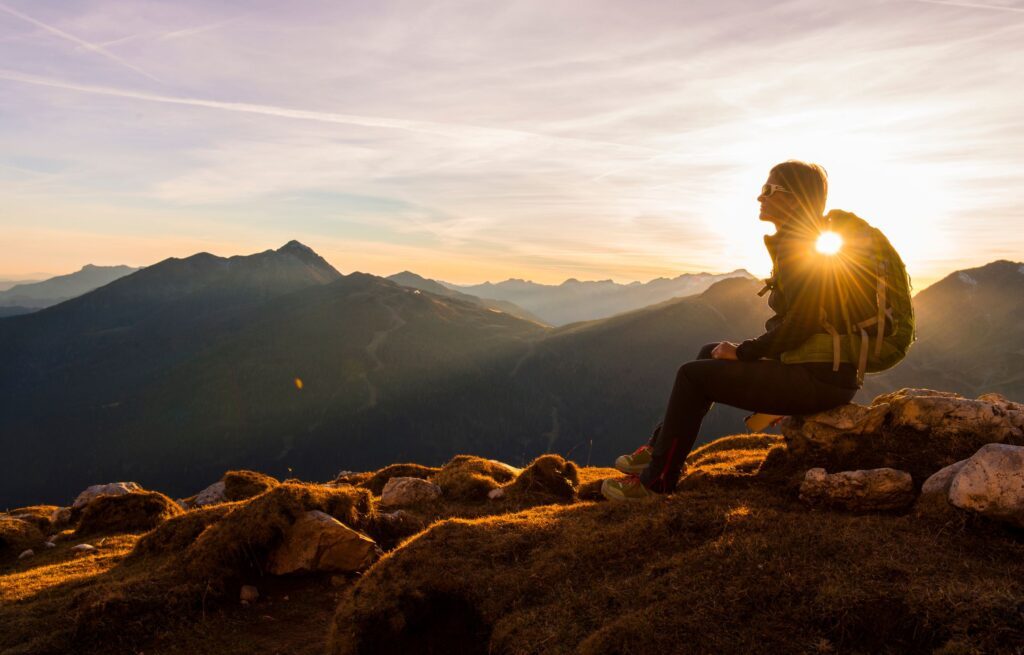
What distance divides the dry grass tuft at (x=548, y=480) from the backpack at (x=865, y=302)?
7.91m

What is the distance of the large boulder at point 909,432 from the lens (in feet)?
28.7

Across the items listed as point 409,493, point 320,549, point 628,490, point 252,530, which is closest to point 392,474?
point 409,493

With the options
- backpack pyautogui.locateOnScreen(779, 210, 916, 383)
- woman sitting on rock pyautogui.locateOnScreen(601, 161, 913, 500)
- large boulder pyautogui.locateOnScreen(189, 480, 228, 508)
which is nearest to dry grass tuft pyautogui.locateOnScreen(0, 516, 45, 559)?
large boulder pyautogui.locateOnScreen(189, 480, 228, 508)

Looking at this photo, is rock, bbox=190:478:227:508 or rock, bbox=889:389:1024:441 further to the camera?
rock, bbox=190:478:227:508

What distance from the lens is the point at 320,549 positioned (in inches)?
429

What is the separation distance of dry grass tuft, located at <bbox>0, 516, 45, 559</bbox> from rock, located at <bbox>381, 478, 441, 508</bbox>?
1112 cm

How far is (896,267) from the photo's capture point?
313 inches

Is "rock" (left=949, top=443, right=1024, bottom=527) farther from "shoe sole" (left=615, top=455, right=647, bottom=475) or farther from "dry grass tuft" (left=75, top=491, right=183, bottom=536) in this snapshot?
"dry grass tuft" (left=75, top=491, right=183, bottom=536)

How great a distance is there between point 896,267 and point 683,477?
18.9ft

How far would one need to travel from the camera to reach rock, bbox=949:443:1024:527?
6.75 m

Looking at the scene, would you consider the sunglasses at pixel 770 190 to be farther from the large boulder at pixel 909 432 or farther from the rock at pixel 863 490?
the rock at pixel 863 490

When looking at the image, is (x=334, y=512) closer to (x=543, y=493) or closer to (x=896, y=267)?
(x=543, y=493)

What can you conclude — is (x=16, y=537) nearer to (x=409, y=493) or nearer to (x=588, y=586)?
(x=409, y=493)

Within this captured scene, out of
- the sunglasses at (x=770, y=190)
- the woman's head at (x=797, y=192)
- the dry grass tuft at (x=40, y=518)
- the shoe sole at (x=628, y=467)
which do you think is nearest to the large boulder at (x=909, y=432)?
the shoe sole at (x=628, y=467)
